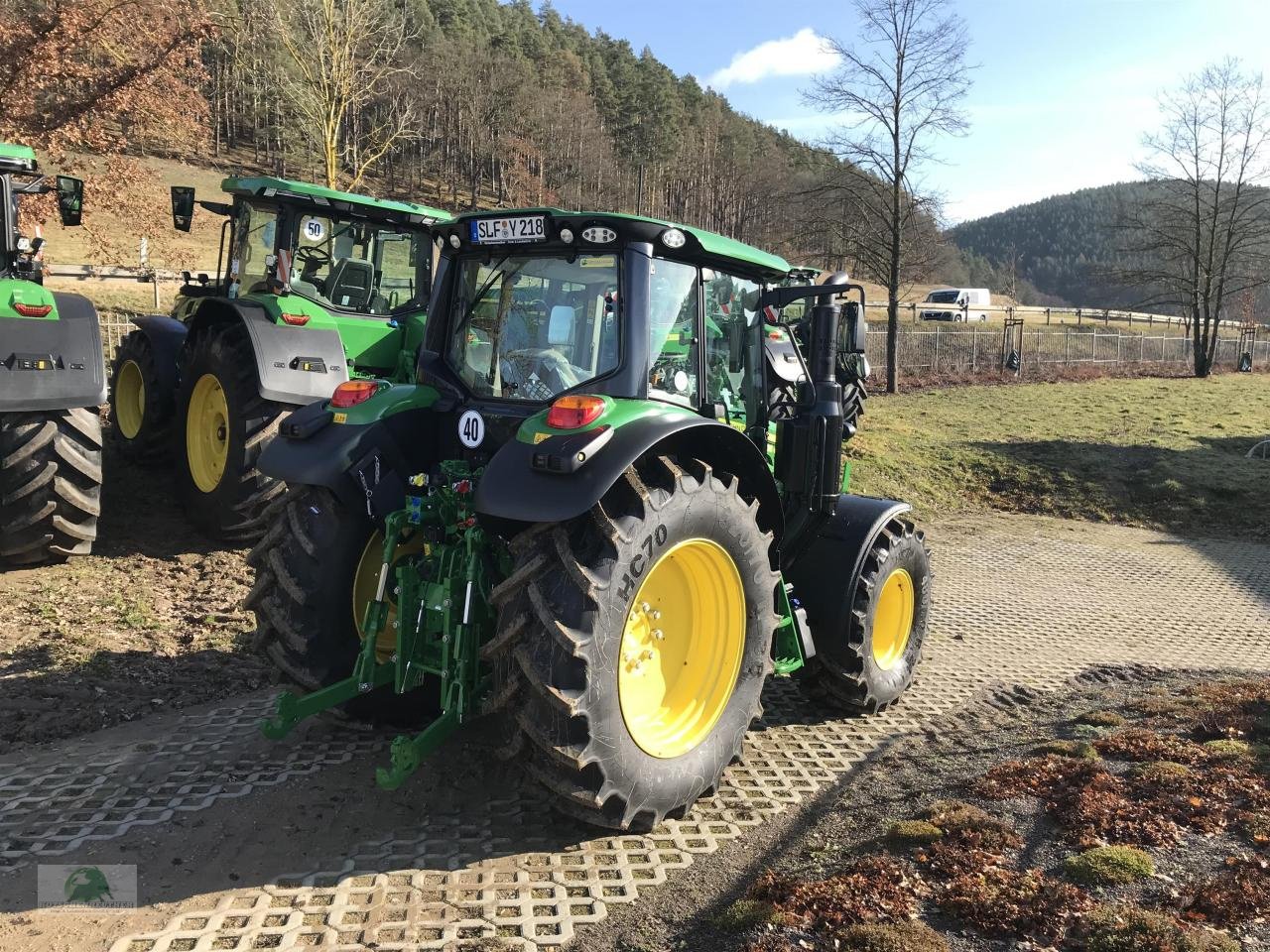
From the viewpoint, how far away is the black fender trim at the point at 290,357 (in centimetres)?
666

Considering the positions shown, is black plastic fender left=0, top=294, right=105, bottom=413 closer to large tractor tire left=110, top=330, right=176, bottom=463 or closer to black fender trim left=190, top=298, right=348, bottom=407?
black fender trim left=190, top=298, right=348, bottom=407

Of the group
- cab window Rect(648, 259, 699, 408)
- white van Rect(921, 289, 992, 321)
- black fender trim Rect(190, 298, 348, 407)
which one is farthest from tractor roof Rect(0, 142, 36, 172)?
white van Rect(921, 289, 992, 321)

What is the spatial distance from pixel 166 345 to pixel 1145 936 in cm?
830

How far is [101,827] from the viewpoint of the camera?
10.7ft

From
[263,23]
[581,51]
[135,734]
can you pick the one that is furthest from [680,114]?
[135,734]

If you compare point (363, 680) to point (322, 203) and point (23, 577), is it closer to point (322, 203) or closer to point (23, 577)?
point (23, 577)

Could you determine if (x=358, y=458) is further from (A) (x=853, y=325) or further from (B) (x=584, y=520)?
(A) (x=853, y=325)

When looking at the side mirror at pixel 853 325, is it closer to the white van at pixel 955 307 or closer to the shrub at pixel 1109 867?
the shrub at pixel 1109 867

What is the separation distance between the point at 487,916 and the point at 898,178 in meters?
22.4

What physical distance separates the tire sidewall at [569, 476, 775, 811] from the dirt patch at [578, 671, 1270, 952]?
356 millimetres

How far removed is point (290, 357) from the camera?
22.3 feet

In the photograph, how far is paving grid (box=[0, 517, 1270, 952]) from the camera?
9.12 feet

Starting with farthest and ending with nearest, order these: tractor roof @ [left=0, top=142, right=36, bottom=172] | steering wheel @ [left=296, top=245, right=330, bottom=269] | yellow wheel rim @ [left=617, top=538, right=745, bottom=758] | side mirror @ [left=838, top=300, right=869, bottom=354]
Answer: steering wheel @ [left=296, top=245, right=330, bottom=269], tractor roof @ [left=0, top=142, right=36, bottom=172], side mirror @ [left=838, top=300, right=869, bottom=354], yellow wheel rim @ [left=617, top=538, right=745, bottom=758]
